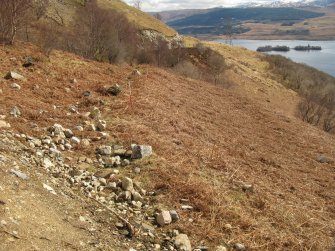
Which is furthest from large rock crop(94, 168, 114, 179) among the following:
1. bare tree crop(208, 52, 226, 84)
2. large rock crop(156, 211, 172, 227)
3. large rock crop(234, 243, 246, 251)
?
bare tree crop(208, 52, 226, 84)

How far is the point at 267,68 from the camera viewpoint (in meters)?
69.8

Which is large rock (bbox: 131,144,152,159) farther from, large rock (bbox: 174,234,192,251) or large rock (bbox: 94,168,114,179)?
large rock (bbox: 174,234,192,251)

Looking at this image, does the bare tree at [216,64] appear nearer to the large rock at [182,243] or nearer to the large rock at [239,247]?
the large rock at [239,247]

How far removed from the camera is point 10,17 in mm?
14797

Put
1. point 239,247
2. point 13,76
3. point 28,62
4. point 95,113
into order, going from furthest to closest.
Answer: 1. point 28,62
2. point 13,76
3. point 95,113
4. point 239,247

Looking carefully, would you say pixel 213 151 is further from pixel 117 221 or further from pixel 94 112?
pixel 117 221

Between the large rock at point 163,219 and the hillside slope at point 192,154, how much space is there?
0.31 feet

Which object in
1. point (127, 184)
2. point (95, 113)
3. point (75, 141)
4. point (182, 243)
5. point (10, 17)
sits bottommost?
point (182, 243)

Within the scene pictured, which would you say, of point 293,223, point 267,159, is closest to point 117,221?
point 293,223

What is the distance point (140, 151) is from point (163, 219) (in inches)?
86.0

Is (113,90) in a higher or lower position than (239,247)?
higher

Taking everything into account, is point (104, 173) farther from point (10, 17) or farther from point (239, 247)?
point (10, 17)

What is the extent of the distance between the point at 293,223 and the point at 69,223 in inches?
159

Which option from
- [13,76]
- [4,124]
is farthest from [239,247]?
[13,76]
